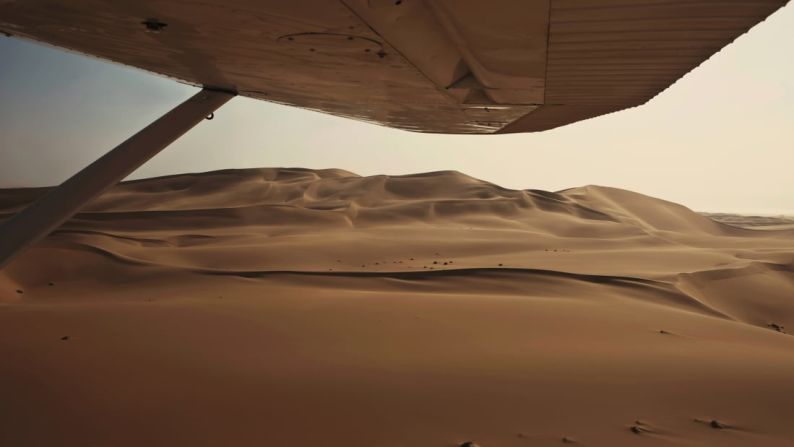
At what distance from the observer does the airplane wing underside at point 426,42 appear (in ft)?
5.26

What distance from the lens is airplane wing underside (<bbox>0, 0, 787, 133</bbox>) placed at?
160 centimetres

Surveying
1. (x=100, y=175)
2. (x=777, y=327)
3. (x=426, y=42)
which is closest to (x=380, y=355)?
(x=100, y=175)

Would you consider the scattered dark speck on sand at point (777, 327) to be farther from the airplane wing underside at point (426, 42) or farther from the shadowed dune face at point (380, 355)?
the airplane wing underside at point (426, 42)

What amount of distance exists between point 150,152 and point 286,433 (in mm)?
2109

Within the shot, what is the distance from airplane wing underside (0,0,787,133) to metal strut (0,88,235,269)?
43 cm

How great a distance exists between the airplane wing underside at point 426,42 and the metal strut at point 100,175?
16.9 inches

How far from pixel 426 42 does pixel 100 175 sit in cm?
218

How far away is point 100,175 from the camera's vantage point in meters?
3.03

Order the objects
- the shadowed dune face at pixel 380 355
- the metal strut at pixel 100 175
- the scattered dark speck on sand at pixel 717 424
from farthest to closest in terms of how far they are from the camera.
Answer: the scattered dark speck on sand at pixel 717 424 → the shadowed dune face at pixel 380 355 → the metal strut at pixel 100 175

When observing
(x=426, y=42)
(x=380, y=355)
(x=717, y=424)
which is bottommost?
(x=717, y=424)

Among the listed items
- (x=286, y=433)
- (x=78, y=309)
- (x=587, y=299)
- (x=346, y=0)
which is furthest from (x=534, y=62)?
(x=587, y=299)

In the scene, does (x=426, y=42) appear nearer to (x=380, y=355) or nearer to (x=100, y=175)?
(x=100, y=175)

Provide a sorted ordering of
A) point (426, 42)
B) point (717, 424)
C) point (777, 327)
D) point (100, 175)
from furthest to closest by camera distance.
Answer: point (777, 327)
point (717, 424)
point (100, 175)
point (426, 42)

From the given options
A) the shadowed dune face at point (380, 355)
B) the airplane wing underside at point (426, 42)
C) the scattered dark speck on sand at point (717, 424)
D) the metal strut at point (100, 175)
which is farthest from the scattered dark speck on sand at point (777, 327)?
the metal strut at point (100, 175)
